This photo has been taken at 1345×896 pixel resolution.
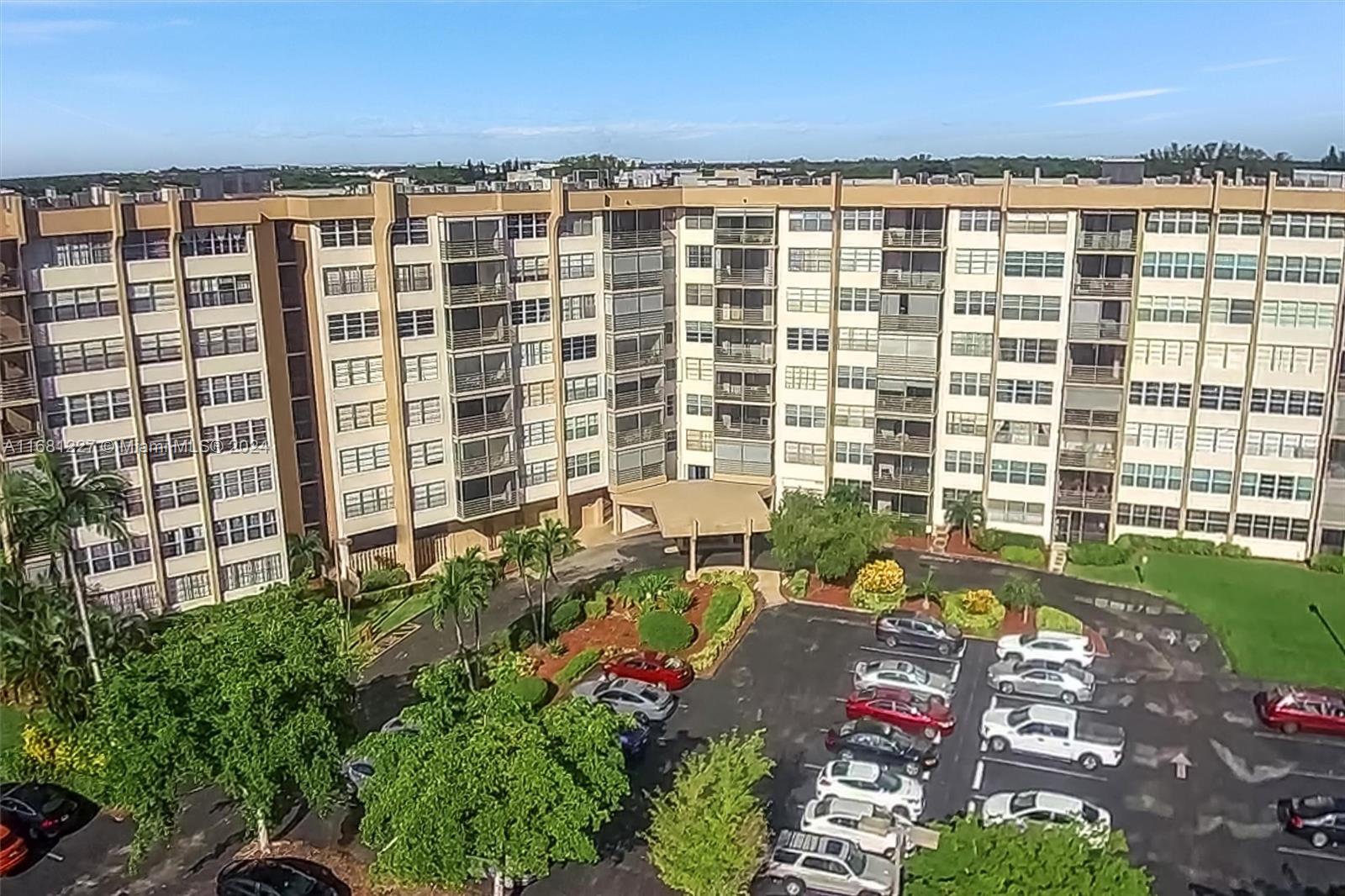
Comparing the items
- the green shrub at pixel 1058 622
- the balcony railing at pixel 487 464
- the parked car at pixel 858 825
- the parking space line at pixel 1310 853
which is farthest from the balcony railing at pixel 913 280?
the parking space line at pixel 1310 853

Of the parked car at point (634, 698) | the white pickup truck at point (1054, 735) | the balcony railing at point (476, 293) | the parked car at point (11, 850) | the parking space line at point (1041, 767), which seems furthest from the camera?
the balcony railing at point (476, 293)

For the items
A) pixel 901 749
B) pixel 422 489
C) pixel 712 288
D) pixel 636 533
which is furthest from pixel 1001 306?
pixel 422 489

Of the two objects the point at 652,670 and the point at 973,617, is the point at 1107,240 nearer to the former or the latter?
the point at 973,617

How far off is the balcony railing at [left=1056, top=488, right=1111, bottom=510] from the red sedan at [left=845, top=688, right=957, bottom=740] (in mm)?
20607

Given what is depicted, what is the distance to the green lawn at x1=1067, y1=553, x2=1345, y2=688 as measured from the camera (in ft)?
146

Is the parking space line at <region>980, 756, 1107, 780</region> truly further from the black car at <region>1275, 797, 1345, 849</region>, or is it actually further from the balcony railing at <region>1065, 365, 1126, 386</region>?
the balcony railing at <region>1065, 365, 1126, 386</region>

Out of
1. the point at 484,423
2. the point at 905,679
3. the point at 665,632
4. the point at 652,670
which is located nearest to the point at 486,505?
the point at 484,423

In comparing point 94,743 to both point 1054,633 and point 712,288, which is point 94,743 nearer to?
point 1054,633

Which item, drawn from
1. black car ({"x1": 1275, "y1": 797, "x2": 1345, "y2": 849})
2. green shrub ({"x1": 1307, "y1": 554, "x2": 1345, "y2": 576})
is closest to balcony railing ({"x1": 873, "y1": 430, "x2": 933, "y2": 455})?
green shrub ({"x1": 1307, "y1": 554, "x2": 1345, "y2": 576})

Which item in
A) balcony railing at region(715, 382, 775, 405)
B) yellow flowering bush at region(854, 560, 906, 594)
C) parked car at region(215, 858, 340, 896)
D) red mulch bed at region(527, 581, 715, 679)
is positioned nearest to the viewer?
parked car at region(215, 858, 340, 896)

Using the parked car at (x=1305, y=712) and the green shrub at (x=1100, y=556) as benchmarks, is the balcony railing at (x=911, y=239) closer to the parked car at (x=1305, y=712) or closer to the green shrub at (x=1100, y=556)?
the green shrub at (x=1100, y=556)

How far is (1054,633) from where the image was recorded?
4569 centimetres

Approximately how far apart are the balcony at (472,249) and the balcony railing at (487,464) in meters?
10.0

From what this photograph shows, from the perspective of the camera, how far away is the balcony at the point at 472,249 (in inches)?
2057
